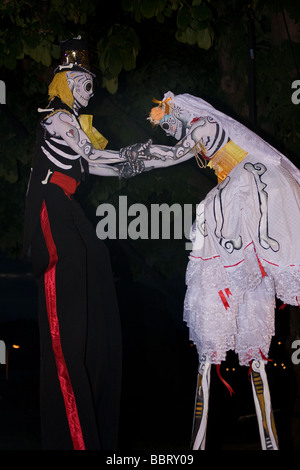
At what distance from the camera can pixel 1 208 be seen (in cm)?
655

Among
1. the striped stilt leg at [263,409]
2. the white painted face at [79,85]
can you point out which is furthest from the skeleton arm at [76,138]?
the striped stilt leg at [263,409]

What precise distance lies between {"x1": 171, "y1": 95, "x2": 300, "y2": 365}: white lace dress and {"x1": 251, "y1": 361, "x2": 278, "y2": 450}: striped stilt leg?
77 mm

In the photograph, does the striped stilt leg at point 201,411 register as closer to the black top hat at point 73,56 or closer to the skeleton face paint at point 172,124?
the skeleton face paint at point 172,124

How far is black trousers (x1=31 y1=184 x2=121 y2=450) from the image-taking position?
9.98ft

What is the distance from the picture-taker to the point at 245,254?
10.5ft

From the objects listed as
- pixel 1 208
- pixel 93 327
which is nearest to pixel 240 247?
pixel 93 327

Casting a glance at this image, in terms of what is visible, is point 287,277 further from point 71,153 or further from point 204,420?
point 71,153

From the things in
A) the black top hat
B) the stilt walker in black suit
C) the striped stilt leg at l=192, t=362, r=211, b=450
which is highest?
the black top hat

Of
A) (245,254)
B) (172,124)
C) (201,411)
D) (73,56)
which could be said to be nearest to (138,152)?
(172,124)

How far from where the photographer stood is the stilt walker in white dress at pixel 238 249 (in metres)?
3.13

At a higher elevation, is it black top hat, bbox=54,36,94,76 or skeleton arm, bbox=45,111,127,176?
black top hat, bbox=54,36,94,76

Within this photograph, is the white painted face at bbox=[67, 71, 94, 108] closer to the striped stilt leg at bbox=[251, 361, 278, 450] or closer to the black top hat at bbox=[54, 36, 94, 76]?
the black top hat at bbox=[54, 36, 94, 76]

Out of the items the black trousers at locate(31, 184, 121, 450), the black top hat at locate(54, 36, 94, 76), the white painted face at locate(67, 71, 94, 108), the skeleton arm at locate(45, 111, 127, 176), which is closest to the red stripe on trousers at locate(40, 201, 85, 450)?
the black trousers at locate(31, 184, 121, 450)

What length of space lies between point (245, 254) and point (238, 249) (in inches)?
1.7
